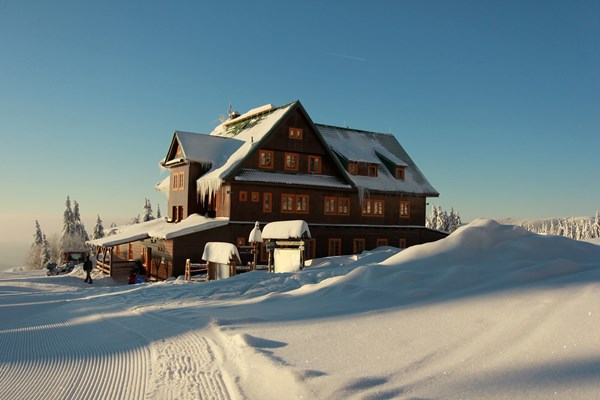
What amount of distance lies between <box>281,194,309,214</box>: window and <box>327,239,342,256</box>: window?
113 inches

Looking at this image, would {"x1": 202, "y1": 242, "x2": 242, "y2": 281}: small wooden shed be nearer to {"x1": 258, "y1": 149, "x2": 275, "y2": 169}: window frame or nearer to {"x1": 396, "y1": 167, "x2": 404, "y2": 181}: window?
{"x1": 258, "y1": 149, "x2": 275, "y2": 169}: window frame

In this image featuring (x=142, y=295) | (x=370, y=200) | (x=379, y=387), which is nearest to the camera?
(x=379, y=387)

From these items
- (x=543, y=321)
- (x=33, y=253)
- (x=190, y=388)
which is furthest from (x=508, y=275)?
(x=33, y=253)

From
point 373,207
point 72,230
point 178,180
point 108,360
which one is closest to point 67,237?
point 72,230

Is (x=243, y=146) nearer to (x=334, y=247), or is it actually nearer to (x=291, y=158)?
(x=291, y=158)

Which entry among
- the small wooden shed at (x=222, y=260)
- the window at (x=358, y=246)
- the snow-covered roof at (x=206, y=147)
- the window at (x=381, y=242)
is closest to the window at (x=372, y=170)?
the window at (x=381, y=242)

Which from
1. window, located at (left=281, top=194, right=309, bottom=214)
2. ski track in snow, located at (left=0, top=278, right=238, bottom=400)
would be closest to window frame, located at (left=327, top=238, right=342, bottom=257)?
window, located at (left=281, top=194, right=309, bottom=214)

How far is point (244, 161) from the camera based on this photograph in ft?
89.8

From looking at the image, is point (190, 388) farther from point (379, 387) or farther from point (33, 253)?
point (33, 253)

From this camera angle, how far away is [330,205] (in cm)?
Answer: 3041

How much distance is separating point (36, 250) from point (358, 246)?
57629mm

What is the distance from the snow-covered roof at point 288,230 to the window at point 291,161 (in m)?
10.4

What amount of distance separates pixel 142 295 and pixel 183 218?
1620 centimetres

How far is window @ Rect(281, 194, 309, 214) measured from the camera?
28.7m
